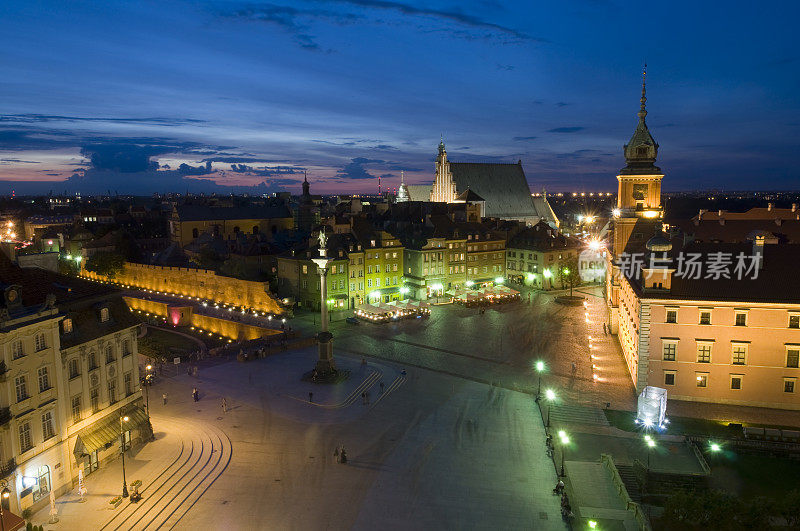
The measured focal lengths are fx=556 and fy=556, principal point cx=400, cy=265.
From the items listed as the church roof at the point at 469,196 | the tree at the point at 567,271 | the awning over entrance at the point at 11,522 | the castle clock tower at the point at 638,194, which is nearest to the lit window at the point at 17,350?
the awning over entrance at the point at 11,522

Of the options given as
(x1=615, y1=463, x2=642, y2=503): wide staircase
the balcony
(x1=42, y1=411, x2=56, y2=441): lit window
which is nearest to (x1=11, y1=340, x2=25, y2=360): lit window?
(x1=42, y1=411, x2=56, y2=441): lit window

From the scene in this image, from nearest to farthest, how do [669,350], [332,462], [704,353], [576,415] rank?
[332,462], [576,415], [704,353], [669,350]

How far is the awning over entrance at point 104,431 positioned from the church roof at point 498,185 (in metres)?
86.6

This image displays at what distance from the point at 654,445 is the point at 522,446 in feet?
25.0

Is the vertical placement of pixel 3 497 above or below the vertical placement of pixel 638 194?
below

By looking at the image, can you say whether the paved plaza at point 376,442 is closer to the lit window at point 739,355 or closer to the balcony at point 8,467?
the balcony at point 8,467

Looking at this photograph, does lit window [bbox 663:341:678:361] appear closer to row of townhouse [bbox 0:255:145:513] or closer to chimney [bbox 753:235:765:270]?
chimney [bbox 753:235:765:270]

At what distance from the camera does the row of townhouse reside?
79.4 ft

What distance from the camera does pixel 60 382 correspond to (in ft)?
88.2

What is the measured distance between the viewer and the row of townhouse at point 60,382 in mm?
24188

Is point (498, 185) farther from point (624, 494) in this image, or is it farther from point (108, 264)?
point (624, 494)

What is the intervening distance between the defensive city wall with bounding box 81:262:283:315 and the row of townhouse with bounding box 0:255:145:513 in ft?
109

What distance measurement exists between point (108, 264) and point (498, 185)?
2903 inches

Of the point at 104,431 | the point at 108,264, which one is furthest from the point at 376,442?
the point at 108,264
